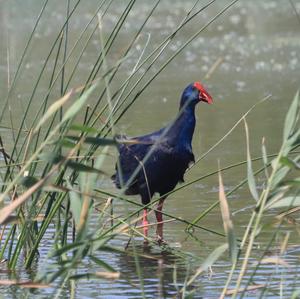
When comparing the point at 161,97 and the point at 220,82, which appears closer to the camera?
the point at 161,97

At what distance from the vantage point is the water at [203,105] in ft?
17.3

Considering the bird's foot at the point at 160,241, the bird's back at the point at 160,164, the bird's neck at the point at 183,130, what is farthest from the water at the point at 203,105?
the bird's neck at the point at 183,130

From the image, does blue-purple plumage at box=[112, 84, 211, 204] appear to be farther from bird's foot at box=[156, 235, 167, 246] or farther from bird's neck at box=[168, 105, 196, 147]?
bird's foot at box=[156, 235, 167, 246]

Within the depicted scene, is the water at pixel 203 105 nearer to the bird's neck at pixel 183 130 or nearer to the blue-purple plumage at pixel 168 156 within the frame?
the blue-purple plumage at pixel 168 156

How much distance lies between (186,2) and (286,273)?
892 inches

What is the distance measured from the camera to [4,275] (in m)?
5.41

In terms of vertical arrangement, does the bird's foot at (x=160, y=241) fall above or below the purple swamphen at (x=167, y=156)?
below

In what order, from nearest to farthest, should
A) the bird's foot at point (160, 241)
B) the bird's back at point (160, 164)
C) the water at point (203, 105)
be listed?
the water at point (203, 105) → the bird's foot at point (160, 241) → the bird's back at point (160, 164)

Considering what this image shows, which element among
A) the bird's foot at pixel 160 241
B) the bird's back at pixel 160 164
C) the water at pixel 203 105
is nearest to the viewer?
the water at pixel 203 105

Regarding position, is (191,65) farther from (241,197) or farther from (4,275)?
(4,275)

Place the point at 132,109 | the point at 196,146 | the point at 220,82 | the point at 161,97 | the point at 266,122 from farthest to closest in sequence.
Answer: the point at 220,82
the point at 161,97
the point at 132,109
the point at 266,122
the point at 196,146

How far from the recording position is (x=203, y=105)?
12.7m

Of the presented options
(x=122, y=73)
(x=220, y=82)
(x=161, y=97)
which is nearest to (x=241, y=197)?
(x=161, y=97)

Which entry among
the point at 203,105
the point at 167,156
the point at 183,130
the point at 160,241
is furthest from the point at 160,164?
the point at 203,105
